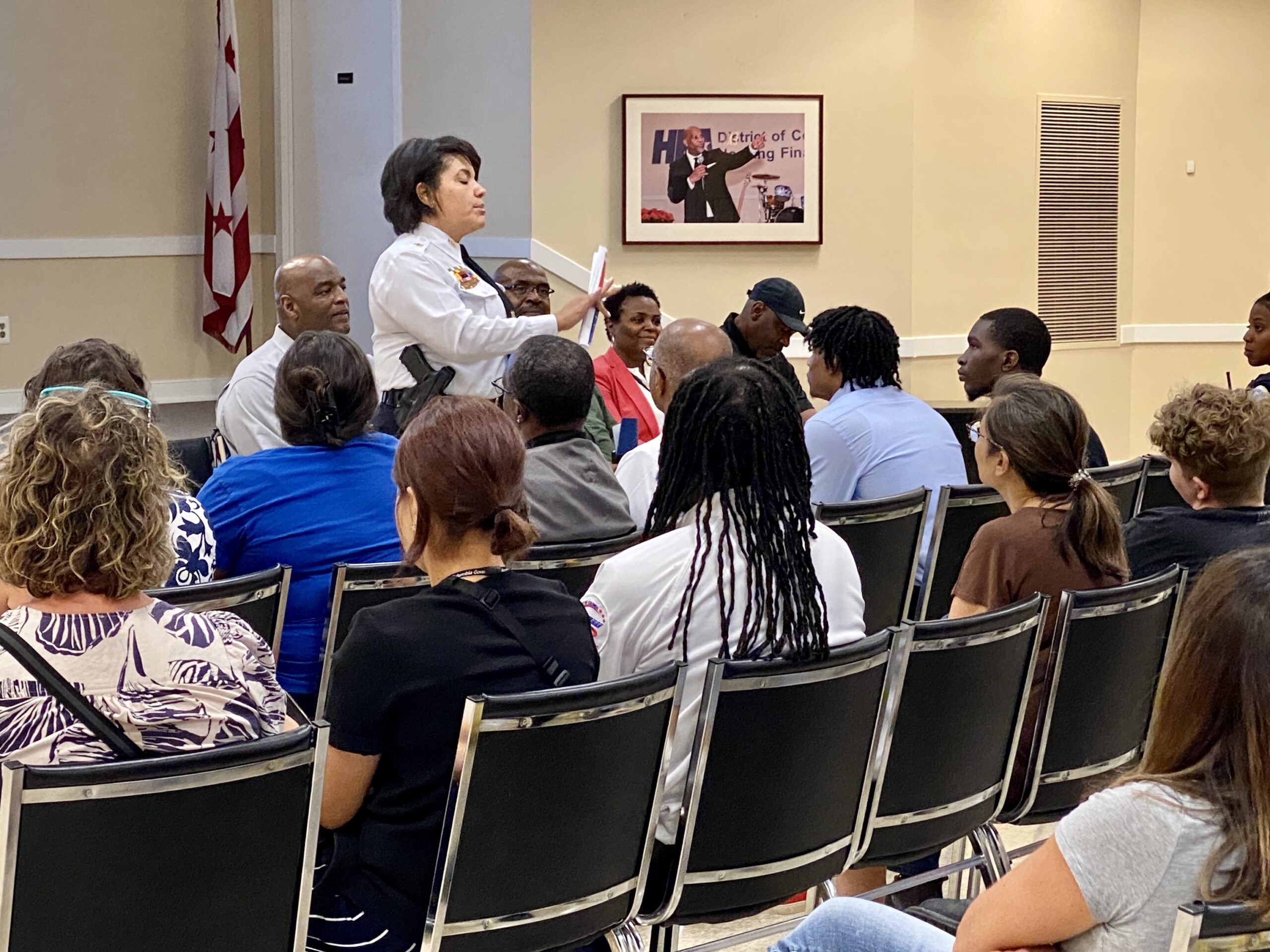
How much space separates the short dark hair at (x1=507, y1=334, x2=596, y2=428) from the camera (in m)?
3.24

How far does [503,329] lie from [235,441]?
85 cm

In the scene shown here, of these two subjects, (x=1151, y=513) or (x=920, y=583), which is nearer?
(x=1151, y=513)

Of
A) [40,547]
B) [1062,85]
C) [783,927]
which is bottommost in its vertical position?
[783,927]

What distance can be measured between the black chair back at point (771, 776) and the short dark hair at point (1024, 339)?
2.47 metres

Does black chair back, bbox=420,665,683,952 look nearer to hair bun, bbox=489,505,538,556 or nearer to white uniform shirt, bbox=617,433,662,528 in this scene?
hair bun, bbox=489,505,538,556

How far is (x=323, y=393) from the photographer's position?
294 cm

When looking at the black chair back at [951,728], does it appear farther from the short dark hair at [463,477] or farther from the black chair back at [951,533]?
the black chair back at [951,533]

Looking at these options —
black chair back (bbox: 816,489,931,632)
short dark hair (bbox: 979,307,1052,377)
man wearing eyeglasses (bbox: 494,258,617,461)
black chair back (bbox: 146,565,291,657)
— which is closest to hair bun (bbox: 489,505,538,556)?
black chair back (bbox: 146,565,291,657)

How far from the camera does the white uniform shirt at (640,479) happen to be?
3.50 metres

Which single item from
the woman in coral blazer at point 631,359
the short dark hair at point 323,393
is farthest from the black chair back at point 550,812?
the woman in coral blazer at point 631,359

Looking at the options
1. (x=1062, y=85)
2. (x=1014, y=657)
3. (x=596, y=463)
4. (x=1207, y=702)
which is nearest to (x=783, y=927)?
(x=1014, y=657)

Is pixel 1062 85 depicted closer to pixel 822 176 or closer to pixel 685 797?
pixel 822 176

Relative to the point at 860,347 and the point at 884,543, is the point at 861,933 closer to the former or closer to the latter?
the point at 884,543

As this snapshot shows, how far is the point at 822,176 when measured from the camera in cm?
745
